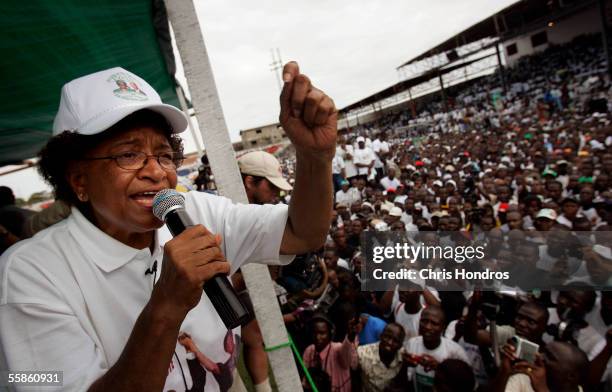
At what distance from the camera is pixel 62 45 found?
281 cm

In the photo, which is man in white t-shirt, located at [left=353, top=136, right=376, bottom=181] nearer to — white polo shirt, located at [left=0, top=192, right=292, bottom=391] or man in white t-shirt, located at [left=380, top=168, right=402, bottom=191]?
man in white t-shirt, located at [left=380, top=168, right=402, bottom=191]

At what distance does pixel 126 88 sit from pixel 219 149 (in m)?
1.07

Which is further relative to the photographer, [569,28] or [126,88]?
[569,28]

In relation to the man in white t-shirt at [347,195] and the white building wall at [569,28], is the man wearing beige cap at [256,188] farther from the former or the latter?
the white building wall at [569,28]

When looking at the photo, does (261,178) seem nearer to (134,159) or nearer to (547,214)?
(134,159)

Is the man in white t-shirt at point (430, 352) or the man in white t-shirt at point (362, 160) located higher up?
the man in white t-shirt at point (362, 160)

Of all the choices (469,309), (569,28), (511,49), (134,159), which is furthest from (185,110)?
(511,49)

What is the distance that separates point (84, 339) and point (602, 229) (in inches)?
221

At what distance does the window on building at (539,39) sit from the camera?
33.4 metres

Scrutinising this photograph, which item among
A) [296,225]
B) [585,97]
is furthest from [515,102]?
[296,225]

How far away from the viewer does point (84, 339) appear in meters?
0.98

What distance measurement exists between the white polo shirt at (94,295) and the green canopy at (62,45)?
1683 mm

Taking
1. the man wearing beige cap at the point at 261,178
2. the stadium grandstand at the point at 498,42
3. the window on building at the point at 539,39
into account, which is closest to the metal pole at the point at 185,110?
the man wearing beige cap at the point at 261,178

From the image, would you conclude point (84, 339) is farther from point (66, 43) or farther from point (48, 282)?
point (66, 43)
